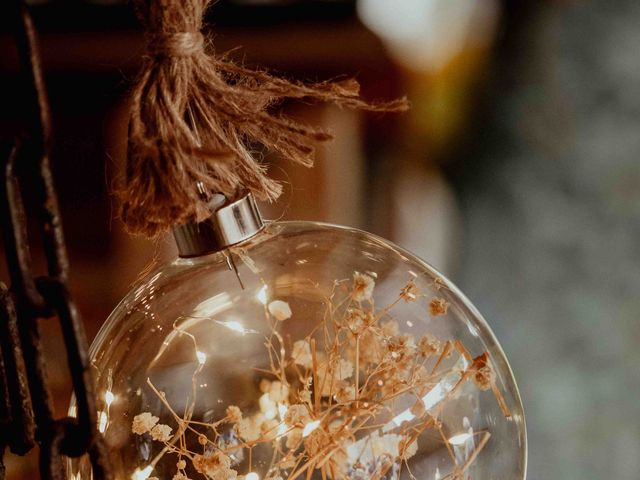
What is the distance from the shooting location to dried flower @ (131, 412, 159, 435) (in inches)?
18.1

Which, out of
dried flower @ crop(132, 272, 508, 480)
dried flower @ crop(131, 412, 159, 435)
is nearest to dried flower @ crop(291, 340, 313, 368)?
dried flower @ crop(132, 272, 508, 480)

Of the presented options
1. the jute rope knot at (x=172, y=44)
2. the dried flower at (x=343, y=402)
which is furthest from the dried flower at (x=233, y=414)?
the jute rope knot at (x=172, y=44)

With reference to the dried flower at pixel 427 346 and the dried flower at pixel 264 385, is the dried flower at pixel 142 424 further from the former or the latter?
the dried flower at pixel 427 346

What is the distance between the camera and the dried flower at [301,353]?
0.48 metres

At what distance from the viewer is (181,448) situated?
0.46 meters

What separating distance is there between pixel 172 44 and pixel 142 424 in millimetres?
243

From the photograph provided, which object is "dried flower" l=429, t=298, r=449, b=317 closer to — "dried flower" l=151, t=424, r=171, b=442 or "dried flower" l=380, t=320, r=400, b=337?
"dried flower" l=380, t=320, r=400, b=337

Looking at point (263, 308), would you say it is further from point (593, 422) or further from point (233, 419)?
point (593, 422)

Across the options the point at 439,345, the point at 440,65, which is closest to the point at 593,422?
the point at 440,65

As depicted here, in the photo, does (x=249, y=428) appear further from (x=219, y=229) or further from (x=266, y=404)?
(x=219, y=229)

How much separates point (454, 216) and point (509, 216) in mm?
178

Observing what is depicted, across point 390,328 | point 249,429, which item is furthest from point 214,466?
point 390,328

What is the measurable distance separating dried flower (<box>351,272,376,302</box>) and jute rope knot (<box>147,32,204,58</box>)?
183 mm

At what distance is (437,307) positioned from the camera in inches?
19.1
